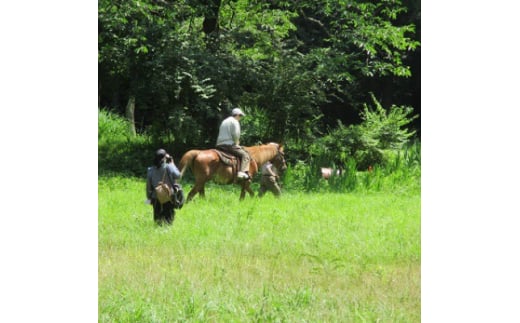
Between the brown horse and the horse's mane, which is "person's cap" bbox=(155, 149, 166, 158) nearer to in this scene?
the brown horse

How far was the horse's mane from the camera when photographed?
9229 millimetres

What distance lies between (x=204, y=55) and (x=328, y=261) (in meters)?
2.85

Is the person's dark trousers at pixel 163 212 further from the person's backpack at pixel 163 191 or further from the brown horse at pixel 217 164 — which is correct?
the brown horse at pixel 217 164

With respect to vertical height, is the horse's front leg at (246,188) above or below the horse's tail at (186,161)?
below

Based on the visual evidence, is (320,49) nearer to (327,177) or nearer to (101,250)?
(327,177)

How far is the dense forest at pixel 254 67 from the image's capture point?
30.1 ft

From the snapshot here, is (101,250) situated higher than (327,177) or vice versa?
(327,177)

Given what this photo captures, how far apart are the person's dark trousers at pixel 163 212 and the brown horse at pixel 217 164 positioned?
269 mm

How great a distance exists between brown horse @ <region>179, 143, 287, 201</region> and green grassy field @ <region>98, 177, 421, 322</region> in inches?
5.6

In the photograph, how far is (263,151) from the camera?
9.28 m

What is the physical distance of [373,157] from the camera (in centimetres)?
945

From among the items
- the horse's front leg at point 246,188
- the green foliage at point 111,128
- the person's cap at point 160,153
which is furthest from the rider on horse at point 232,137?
the green foliage at point 111,128
